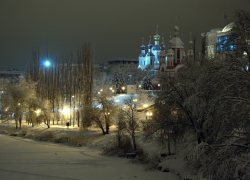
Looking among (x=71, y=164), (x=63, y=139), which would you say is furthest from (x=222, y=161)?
(x=63, y=139)

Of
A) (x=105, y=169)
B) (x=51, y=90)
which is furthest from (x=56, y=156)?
(x=51, y=90)

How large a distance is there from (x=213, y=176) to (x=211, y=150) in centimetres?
70

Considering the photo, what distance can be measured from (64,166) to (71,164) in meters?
0.58

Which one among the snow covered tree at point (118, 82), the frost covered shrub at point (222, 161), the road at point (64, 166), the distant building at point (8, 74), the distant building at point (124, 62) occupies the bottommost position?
the road at point (64, 166)

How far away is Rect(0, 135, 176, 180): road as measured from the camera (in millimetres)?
12875

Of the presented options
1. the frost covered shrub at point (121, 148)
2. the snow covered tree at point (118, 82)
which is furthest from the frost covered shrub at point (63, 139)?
the snow covered tree at point (118, 82)

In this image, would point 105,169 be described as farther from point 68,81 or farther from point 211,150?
point 68,81

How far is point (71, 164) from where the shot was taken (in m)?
15.3

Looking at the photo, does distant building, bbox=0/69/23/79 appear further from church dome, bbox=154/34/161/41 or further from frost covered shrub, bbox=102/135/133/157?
frost covered shrub, bbox=102/135/133/157

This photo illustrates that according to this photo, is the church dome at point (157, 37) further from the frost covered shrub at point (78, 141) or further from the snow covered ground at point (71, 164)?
the snow covered ground at point (71, 164)

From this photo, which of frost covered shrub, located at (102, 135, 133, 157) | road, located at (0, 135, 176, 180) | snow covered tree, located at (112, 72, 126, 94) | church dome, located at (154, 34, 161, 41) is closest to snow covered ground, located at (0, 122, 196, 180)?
road, located at (0, 135, 176, 180)

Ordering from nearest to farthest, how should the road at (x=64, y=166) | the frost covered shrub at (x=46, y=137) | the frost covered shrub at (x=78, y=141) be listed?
1. the road at (x=64, y=166)
2. the frost covered shrub at (x=78, y=141)
3. the frost covered shrub at (x=46, y=137)

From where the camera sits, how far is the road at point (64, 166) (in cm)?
1288

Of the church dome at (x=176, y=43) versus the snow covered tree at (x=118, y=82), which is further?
the church dome at (x=176, y=43)
